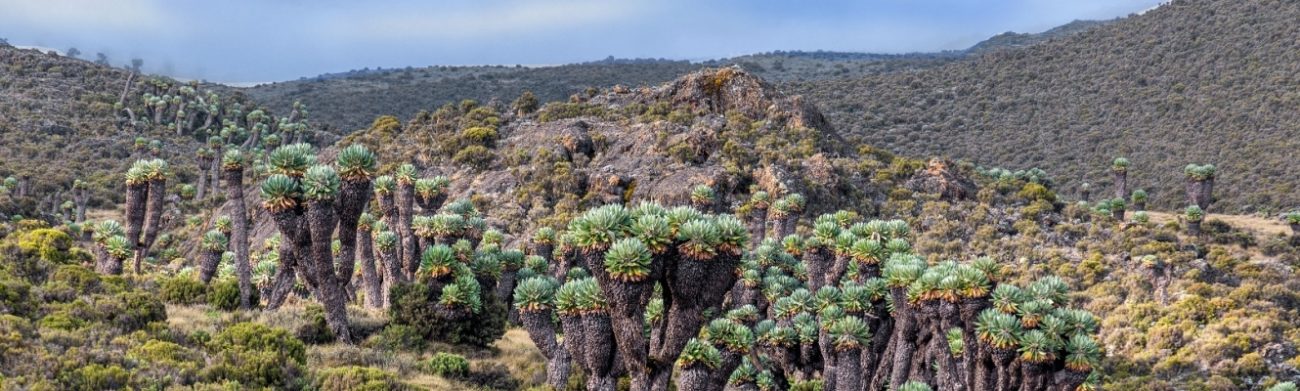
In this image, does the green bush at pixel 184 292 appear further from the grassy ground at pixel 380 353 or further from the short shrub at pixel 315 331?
the short shrub at pixel 315 331

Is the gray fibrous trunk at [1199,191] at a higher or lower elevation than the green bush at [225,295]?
lower

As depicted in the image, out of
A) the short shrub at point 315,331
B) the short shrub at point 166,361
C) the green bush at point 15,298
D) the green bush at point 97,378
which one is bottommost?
the short shrub at point 315,331

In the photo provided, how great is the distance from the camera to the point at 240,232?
2323 centimetres

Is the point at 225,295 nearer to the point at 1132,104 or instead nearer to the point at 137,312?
the point at 137,312

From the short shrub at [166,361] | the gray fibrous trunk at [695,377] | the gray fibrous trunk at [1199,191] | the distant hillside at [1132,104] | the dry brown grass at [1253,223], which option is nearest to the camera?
the short shrub at [166,361]

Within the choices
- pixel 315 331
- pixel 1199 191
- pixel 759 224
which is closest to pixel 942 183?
pixel 1199 191

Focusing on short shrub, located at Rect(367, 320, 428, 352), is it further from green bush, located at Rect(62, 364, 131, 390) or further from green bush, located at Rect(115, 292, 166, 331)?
green bush, located at Rect(62, 364, 131, 390)

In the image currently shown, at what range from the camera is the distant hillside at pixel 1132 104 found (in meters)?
68.4

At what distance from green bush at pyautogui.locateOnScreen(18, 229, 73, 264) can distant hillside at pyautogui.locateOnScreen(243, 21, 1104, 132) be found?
98225mm

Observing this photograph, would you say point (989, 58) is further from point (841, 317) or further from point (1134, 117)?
point (841, 317)

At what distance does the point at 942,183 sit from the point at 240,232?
40.8 metres

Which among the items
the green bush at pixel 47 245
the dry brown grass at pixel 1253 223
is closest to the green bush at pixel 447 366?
the green bush at pixel 47 245

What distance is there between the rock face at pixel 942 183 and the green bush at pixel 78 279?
4258 centimetres

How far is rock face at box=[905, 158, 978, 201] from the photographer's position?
169 ft
